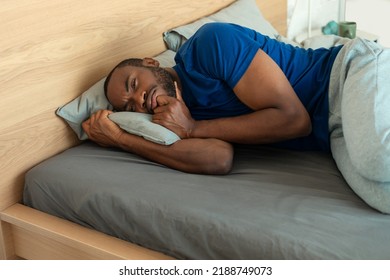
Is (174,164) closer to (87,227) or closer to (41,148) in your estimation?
(87,227)

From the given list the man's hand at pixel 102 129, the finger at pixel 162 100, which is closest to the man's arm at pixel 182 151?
the man's hand at pixel 102 129

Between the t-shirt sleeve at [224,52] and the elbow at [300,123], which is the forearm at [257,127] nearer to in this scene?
the elbow at [300,123]

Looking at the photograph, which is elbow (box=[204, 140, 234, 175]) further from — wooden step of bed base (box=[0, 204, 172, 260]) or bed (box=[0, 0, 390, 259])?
wooden step of bed base (box=[0, 204, 172, 260])

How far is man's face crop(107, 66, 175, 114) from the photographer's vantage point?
1.52 m

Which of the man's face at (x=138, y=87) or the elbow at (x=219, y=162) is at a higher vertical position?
the man's face at (x=138, y=87)

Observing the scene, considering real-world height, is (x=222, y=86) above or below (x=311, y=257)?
above

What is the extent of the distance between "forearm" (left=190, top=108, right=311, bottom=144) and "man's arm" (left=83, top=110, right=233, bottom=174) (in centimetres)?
4

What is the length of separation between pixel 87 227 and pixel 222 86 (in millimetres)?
→ 534

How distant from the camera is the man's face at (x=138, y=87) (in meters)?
1.52

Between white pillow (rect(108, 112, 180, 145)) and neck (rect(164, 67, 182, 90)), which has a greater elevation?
neck (rect(164, 67, 182, 90))

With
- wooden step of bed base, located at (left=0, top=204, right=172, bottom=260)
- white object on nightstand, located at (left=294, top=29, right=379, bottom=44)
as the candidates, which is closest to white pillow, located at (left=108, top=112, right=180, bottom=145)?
wooden step of bed base, located at (left=0, top=204, right=172, bottom=260)

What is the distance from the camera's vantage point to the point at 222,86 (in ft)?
5.01

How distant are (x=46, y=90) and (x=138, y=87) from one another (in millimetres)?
258
